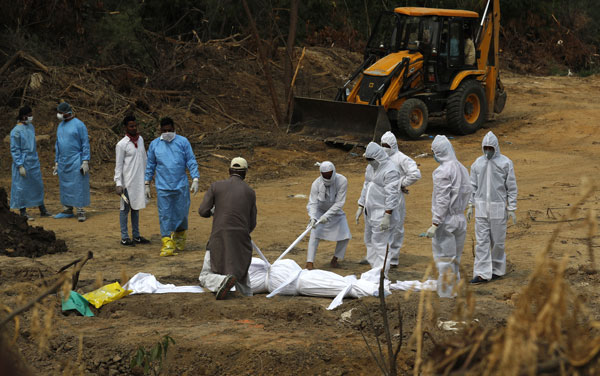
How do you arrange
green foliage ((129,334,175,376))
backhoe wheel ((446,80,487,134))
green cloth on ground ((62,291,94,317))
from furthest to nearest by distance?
backhoe wheel ((446,80,487,134)) → green cloth on ground ((62,291,94,317)) → green foliage ((129,334,175,376))

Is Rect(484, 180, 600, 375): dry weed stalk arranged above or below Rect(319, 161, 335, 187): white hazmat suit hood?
above

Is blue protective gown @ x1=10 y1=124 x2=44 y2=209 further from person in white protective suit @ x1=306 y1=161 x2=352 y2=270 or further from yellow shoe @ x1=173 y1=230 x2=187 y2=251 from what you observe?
person in white protective suit @ x1=306 y1=161 x2=352 y2=270

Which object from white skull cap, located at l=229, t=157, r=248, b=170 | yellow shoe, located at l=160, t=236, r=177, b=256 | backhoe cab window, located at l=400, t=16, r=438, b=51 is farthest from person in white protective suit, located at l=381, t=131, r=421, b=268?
backhoe cab window, located at l=400, t=16, r=438, b=51

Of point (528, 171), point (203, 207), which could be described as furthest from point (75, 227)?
point (528, 171)

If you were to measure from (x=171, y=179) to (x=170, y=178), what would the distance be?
0.05 ft

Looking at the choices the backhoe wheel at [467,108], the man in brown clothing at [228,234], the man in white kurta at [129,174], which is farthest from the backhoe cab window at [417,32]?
the man in brown clothing at [228,234]

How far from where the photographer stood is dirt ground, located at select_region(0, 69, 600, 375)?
557 cm

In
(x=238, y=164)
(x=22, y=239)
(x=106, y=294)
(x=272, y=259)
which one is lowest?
(x=272, y=259)

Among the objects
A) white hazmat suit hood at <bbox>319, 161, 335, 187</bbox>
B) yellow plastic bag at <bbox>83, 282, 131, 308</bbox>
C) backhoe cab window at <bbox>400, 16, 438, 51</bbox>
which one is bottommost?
yellow plastic bag at <bbox>83, 282, 131, 308</bbox>

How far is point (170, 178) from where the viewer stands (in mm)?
8820

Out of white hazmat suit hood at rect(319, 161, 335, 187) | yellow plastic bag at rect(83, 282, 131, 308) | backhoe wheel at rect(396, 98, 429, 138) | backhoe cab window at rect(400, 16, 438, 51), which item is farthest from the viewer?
backhoe cab window at rect(400, 16, 438, 51)

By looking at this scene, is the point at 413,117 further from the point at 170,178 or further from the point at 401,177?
the point at 170,178

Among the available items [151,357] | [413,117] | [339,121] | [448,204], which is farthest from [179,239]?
[413,117]

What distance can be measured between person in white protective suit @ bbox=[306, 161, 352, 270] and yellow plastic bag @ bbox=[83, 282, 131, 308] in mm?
2207
